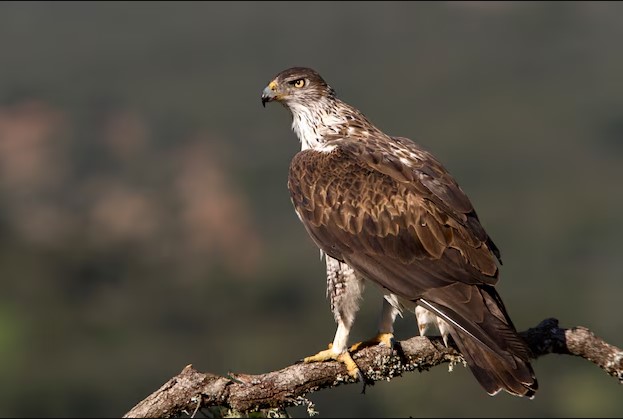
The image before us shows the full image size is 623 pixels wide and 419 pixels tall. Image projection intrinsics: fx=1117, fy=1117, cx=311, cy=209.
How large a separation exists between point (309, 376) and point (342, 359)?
0.42 m

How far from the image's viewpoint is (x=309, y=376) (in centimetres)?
777

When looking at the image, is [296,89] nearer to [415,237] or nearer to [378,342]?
[415,237]

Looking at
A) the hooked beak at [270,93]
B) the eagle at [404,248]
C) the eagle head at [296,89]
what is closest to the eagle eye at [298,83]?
the eagle head at [296,89]

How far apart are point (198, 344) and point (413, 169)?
55.3 metres

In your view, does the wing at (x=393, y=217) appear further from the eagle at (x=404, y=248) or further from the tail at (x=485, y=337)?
the tail at (x=485, y=337)

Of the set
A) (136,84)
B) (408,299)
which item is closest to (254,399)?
(408,299)

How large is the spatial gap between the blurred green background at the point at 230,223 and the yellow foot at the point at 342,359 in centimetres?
2244

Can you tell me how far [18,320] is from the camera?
185 feet

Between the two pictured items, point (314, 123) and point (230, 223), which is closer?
point (314, 123)

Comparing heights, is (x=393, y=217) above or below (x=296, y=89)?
below

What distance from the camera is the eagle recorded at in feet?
25.2

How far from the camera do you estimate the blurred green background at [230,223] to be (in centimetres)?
5328

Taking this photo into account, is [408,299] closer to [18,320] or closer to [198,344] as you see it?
[18,320]

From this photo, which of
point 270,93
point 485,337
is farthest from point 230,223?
point 485,337
